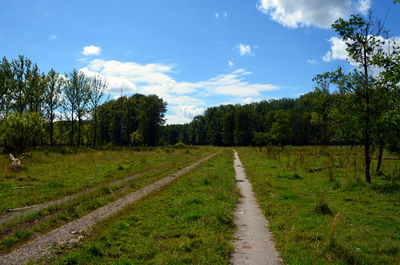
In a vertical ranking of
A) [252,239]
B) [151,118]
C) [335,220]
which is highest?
[151,118]

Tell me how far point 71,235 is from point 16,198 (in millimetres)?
6517

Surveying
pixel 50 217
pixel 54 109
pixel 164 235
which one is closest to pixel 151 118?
pixel 54 109

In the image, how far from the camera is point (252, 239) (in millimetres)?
7336

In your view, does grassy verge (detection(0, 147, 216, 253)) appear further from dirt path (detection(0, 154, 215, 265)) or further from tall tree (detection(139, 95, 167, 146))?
tall tree (detection(139, 95, 167, 146))

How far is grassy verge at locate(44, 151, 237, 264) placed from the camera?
6.07 metres

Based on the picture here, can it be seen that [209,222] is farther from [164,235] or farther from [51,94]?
[51,94]

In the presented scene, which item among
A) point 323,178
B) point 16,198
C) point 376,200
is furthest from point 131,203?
point 323,178

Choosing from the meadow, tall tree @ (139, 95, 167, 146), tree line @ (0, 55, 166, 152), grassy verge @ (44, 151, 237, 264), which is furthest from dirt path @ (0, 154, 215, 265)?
tall tree @ (139, 95, 167, 146)

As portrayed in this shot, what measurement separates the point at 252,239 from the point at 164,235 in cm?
286

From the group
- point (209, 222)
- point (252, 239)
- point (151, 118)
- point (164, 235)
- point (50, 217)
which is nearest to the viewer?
point (252, 239)

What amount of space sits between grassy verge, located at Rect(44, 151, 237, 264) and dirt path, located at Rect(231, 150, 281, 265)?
324 mm

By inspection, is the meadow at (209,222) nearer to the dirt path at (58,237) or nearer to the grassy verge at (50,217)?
the grassy verge at (50,217)

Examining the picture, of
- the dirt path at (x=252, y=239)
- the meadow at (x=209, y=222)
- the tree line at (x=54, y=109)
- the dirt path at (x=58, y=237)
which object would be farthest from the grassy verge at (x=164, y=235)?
the tree line at (x=54, y=109)

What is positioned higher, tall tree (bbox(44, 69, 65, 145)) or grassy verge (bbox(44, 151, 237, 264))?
tall tree (bbox(44, 69, 65, 145))
